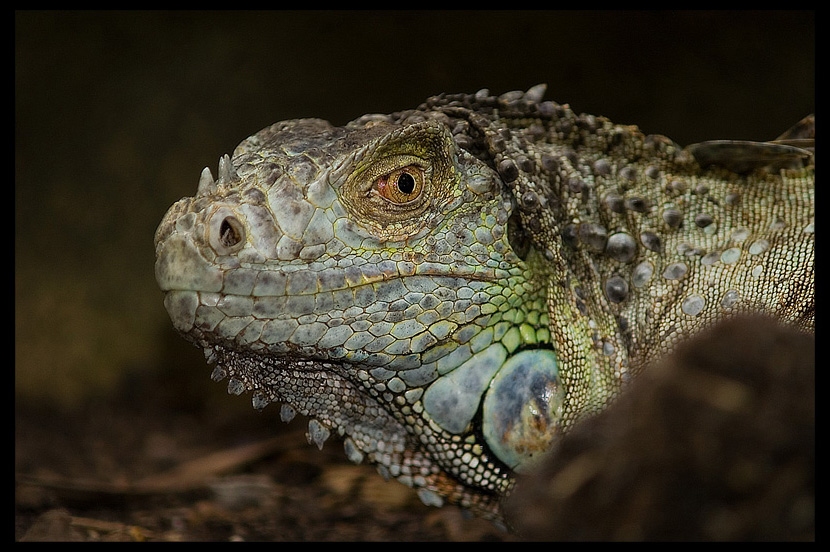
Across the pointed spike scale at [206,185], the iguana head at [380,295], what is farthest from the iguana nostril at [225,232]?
the pointed spike scale at [206,185]

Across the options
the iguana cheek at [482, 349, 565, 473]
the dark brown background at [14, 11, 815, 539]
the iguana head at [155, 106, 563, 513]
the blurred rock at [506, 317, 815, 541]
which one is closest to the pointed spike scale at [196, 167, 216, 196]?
the iguana head at [155, 106, 563, 513]

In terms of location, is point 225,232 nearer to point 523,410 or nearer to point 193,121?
point 523,410

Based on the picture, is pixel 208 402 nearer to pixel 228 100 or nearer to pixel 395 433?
pixel 228 100

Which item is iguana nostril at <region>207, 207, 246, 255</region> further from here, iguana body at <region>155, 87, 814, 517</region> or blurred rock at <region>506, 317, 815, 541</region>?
blurred rock at <region>506, 317, 815, 541</region>

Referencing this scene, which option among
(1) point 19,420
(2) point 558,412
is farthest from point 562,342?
(1) point 19,420

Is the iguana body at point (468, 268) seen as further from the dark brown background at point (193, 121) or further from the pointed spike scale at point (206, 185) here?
the dark brown background at point (193, 121)

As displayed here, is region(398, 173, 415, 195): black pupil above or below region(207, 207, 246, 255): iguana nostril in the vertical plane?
above
